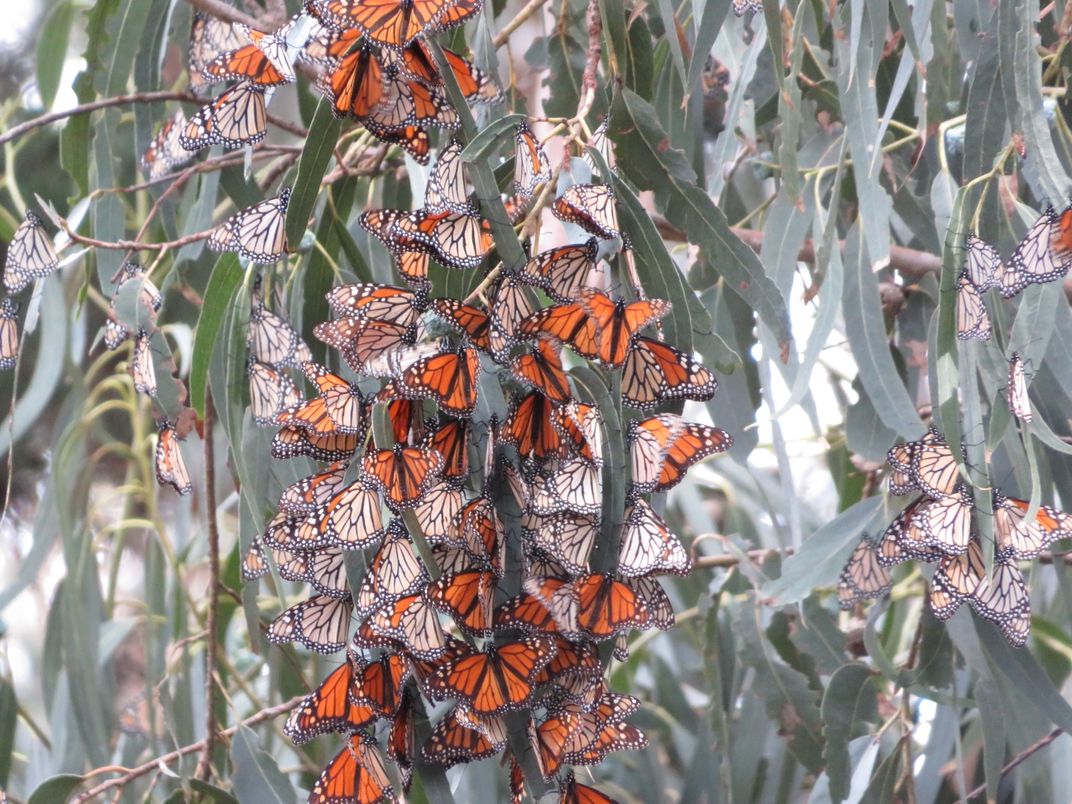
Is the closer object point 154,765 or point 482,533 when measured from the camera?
point 482,533

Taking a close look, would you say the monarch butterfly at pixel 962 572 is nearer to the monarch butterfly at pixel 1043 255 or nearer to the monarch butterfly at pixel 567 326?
the monarch butterfly at pixel 1043 255

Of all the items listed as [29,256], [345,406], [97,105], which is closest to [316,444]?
[345,406]

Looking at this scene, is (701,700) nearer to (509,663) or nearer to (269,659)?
(269,659)

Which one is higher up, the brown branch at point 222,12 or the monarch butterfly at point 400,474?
the brown branch at point 222,12

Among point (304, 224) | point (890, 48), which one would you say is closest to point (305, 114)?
point (304, 224)

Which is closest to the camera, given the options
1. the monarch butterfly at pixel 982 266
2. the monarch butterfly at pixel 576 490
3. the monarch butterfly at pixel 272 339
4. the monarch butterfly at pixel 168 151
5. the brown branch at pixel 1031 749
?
the monarch butterfly at pixel 576 490

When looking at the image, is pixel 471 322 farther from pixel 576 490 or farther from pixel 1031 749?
pixel 1031 749

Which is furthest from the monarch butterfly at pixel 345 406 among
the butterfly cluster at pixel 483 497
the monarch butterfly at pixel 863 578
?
the monarch butterfly at pixel 863 578
